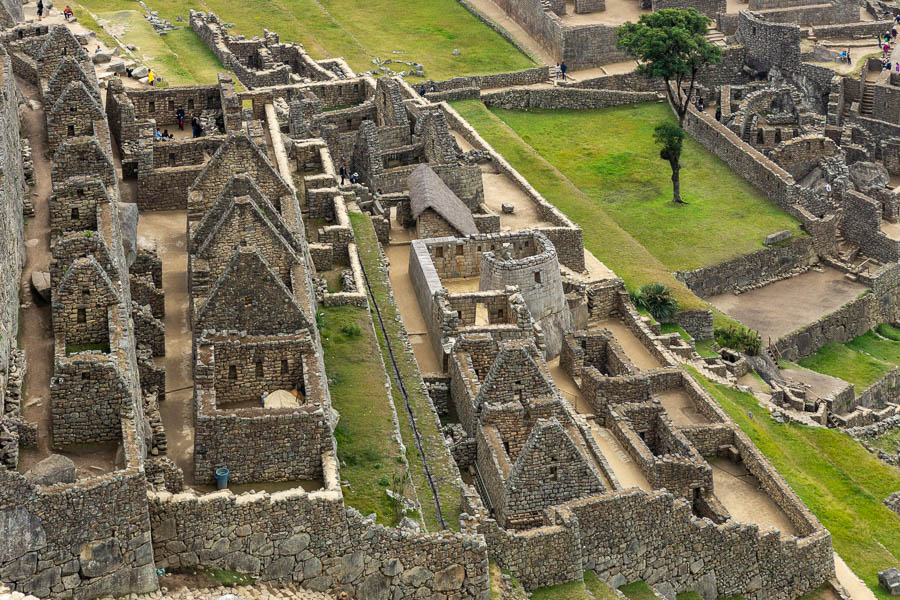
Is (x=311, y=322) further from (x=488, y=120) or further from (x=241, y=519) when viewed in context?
(x=488, y=120)

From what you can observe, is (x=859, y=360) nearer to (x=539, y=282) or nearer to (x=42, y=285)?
(x=539, y=282)

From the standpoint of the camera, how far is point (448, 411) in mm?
55812

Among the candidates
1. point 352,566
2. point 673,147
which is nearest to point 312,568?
point 352,566

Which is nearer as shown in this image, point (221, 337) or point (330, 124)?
point (221, 337)

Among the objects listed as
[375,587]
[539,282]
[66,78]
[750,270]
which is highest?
[66,78]

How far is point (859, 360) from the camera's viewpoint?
275ft

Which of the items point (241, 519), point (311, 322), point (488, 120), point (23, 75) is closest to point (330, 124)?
point (23, 75)

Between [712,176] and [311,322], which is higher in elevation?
[311,322]

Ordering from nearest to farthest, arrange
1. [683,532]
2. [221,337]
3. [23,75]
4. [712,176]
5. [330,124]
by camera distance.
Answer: [221,337] → [683,532] → [23,75] → [330,124] → [712,176]

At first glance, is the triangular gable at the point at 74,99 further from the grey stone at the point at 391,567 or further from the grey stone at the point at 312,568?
the grey stone at the point at 391,567

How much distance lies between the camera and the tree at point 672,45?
10462 centimetres

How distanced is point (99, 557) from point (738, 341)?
46.9 metres

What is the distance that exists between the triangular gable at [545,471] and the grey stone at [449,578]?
322 inches

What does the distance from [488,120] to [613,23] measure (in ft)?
59.6
